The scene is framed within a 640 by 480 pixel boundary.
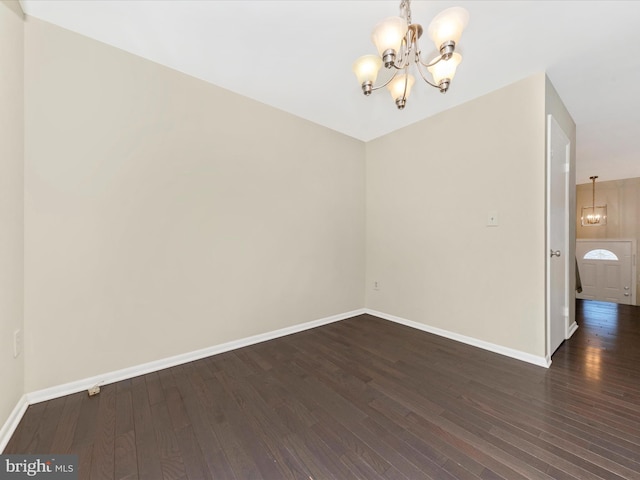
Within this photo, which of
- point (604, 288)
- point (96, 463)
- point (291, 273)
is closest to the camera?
point (96, 463)

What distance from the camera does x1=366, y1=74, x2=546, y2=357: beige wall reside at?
7.32 feet

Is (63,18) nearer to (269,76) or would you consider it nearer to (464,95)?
(269,76)

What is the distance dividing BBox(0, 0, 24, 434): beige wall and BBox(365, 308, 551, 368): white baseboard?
320 centimetres

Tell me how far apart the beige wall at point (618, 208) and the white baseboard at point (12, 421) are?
26.0 ft

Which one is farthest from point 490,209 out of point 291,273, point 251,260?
point 251,260

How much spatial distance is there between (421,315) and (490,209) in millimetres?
1344

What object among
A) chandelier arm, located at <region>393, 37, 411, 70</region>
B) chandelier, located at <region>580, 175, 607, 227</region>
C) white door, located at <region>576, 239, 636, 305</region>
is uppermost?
chandelier arm, located at <region>393, 37, 411, 70</region>

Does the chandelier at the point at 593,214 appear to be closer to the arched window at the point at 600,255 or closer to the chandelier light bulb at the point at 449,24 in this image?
the arched window at the point at 600,255

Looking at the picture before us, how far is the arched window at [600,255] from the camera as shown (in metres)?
5.03

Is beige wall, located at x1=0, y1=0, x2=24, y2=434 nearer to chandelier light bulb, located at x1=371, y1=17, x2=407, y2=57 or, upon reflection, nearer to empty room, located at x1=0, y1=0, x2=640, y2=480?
empty room, located at x1=0, y1=0, x2=640, y2=480

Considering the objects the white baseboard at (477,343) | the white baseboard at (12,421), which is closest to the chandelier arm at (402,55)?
the white baseboard at (477,343)

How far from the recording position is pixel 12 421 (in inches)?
57.0

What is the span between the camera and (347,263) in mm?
3475

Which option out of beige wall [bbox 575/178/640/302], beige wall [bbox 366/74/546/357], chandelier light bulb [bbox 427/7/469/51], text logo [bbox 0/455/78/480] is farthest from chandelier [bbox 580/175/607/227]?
text logo [bbox 0/455/78/480]
